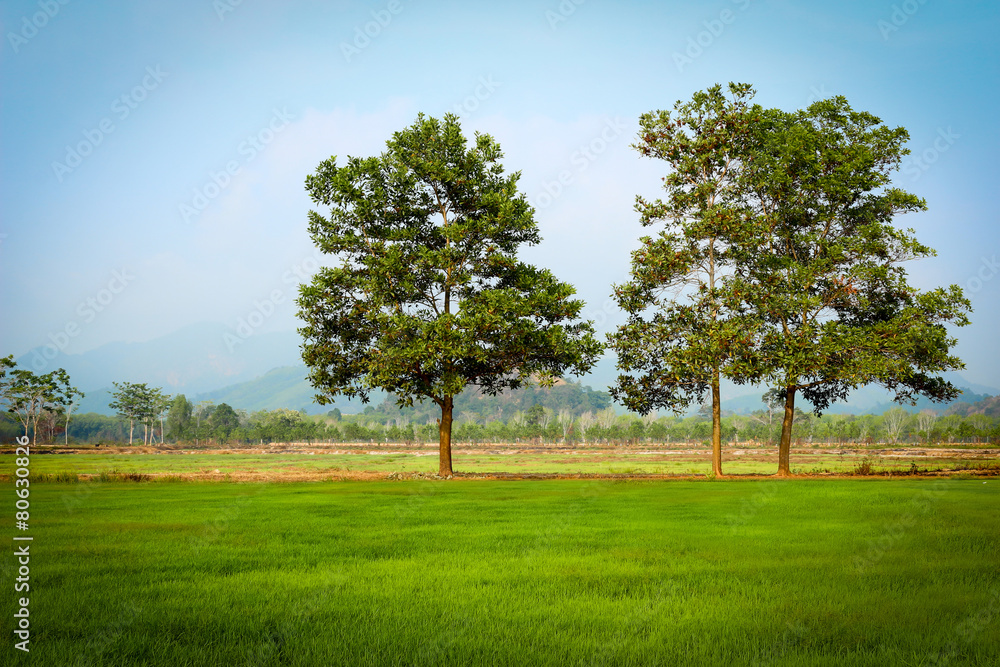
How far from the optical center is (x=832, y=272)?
3406 cm

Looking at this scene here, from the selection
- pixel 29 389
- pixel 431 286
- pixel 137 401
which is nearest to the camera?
pixel 431 286

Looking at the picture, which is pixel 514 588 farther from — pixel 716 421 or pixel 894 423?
pixel 894 423

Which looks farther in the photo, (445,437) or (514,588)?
(445,437)

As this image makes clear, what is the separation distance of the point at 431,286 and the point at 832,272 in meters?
21.5

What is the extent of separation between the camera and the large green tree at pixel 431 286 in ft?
103

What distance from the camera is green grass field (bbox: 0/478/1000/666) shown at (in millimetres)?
6016

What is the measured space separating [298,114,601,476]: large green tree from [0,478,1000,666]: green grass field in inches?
594

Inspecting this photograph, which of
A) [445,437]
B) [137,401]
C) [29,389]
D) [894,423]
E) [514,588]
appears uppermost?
[29,389]

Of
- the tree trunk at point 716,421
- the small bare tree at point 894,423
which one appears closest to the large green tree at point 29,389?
the tree trunk at point 716,421

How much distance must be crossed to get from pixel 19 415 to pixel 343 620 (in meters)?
112

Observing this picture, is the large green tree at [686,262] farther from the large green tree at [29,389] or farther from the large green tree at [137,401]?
the large green tree at [137,401]

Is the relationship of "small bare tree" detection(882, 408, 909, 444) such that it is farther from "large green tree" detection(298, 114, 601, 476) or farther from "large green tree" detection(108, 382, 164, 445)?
"large green tree" detection(108, 382, 164, 445)

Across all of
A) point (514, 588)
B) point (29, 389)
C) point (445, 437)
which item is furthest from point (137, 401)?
point (514, 588)

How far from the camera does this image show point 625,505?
19609mm
